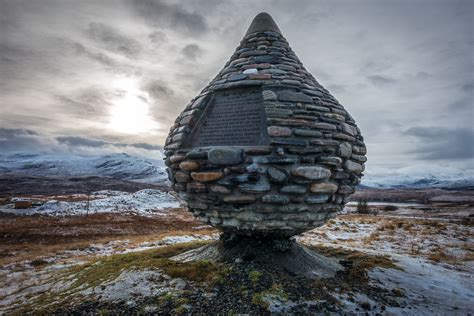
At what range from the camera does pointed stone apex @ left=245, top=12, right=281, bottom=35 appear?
559 cm

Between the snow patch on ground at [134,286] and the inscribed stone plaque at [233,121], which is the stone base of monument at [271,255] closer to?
the snow patch on ground at [134,286]

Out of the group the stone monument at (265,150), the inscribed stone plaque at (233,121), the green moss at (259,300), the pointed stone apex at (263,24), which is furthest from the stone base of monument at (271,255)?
the pointed stone apex at (263,24)

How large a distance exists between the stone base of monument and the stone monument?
0.44 ft

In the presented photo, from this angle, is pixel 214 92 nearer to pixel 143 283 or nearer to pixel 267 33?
pixel 267 33

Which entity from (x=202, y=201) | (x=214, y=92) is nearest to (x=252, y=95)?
(x=214, y=92)

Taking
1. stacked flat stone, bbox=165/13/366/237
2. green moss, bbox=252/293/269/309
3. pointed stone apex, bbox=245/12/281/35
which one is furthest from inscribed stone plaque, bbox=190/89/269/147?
green moss, bbox=252/293/269/309

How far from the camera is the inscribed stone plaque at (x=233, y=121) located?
4374 millimetres

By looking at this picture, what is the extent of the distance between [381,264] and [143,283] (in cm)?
454

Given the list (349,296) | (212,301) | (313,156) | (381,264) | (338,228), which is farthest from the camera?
(338,228)

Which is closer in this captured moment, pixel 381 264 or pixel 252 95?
pixel 252 95

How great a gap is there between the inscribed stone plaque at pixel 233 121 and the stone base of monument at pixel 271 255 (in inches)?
71.4

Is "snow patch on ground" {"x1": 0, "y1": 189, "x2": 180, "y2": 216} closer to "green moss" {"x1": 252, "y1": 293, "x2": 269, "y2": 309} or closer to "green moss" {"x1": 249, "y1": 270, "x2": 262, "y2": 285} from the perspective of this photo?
"green moss" {"x1": 249, "y1": 270, "x2": 262, "y2": 285}

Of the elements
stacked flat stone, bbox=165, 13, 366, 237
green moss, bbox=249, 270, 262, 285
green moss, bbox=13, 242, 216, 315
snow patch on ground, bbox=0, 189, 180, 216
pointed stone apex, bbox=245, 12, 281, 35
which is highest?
pointed stone apex, bbox=245, 12, 281, 35

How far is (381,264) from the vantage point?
17.6 feet
